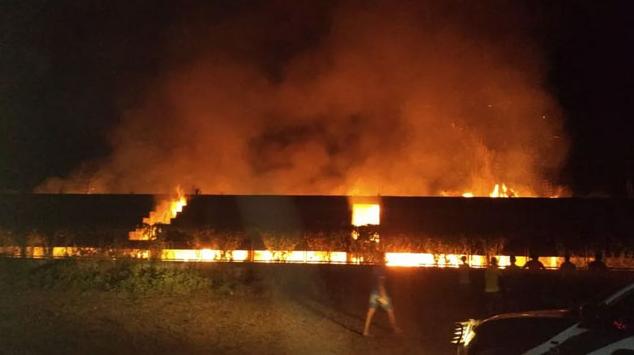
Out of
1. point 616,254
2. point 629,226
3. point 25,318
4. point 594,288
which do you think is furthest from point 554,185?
point 25,318

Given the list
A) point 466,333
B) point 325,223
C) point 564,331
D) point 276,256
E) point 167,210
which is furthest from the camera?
point 167,210

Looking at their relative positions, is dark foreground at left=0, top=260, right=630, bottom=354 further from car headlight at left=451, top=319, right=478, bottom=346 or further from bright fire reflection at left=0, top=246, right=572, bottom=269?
car headlight at left=451, top=319, right=478, bottom=346

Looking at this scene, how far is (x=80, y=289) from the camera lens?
1331 cm

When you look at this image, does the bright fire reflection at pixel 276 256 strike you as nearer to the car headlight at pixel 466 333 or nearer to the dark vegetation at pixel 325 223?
the dark vegetation at pixel 325 223

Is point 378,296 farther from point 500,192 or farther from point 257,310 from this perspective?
point 500,192

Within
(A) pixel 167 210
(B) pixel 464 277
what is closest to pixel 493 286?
(B) pixel 464 277

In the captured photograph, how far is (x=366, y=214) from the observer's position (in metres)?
21.1

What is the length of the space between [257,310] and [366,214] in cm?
972

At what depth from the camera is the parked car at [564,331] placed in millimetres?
4062

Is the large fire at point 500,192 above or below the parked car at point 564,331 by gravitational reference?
above

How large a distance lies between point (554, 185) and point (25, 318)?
73.7 feet

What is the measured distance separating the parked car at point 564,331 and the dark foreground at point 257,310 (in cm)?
362

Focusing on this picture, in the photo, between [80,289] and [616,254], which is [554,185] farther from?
[80,289]

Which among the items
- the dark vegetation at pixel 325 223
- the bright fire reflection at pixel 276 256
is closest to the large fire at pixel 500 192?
the dark vegetation at pixel 325 223
